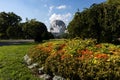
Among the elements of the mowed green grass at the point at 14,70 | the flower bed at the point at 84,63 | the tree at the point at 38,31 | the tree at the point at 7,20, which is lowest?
the mowed green grass at the point at 14,70

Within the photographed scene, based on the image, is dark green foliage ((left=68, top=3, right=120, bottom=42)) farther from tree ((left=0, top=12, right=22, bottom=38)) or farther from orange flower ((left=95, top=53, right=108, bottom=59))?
tree ((left=0, top=12, right=22, bottom=38))

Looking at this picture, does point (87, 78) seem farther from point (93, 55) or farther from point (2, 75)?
point (2, 75)

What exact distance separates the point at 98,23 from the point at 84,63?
1281 centimetres

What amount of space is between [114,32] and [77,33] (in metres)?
3.03

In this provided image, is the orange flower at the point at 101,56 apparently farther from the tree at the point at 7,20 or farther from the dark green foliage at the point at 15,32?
the tree at the point at 7,20

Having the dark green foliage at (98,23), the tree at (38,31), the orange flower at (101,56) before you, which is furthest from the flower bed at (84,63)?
the tree at (38,31)

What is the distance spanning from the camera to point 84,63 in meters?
8.89

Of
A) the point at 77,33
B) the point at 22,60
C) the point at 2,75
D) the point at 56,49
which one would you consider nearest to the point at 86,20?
the point at 77,33

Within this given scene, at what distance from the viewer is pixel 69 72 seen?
30.1ft

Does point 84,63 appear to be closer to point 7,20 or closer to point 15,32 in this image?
point 15,32

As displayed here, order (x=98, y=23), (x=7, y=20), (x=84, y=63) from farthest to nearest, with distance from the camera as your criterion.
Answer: (x=7, y=20), (x=98, y=23), (x=84, y=63)

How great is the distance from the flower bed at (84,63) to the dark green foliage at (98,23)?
9079mm

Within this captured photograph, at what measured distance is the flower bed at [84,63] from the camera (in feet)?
27.1

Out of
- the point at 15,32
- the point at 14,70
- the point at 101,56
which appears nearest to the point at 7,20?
the point at 15,32
